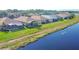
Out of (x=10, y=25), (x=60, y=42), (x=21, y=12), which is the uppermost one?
(x=21, y=12)

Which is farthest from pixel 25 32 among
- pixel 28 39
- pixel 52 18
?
pixel 52 18

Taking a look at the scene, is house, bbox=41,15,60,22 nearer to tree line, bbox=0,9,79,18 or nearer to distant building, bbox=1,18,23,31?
tree line, bbox=0,9,79,18

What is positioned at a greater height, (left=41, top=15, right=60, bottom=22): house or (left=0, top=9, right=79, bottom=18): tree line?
(left=0, top=9, right=79, bottom=18): tree line

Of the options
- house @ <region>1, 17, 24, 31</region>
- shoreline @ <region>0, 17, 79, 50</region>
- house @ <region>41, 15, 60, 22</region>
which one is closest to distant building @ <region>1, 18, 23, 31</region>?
house @ <region>1, 17, 24, 31</region>

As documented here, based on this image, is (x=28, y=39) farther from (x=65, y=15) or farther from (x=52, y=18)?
(x=65, y=15)

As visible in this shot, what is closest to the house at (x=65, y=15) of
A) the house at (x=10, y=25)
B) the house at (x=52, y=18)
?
the house at (x=52, y=18)
